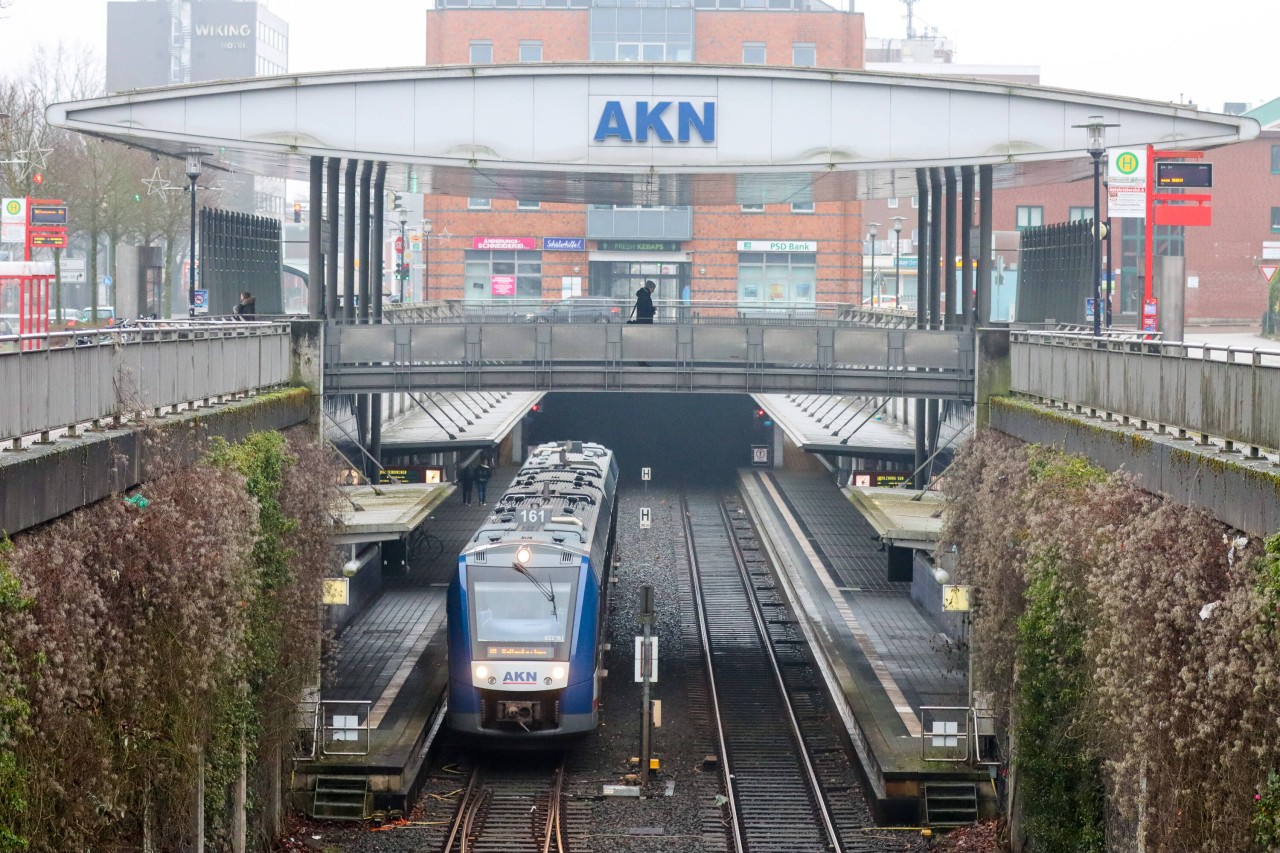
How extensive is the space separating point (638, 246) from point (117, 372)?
58.9 meters

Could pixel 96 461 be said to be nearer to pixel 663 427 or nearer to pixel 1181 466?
pixel 1181 466

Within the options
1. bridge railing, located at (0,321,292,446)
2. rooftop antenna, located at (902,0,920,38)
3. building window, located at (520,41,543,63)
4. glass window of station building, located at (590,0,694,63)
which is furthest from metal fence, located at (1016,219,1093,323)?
rooftop antenna, located at (902,0,920,38)

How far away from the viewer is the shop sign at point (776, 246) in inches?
2968

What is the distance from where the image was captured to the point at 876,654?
28.7m

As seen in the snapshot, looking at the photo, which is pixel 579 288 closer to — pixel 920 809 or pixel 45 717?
pixel 920 809

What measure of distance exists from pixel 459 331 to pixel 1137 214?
12377 mm

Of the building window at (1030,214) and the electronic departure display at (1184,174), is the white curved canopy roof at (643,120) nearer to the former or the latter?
the electronic departure display at (1184,174)

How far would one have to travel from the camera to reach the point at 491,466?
53000 millimetres

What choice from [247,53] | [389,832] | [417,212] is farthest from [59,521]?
[247,53]

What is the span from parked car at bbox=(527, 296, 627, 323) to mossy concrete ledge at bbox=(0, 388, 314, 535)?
17842 millimetres

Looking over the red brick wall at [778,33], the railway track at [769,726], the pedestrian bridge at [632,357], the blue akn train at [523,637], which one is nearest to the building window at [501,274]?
the red brick wall at [778,33]

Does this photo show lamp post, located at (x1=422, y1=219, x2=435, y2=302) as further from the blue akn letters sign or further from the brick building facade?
the blue akn letters sign

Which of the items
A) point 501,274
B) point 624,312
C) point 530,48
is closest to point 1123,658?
point 624,312

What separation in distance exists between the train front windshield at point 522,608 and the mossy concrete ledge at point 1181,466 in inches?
265
